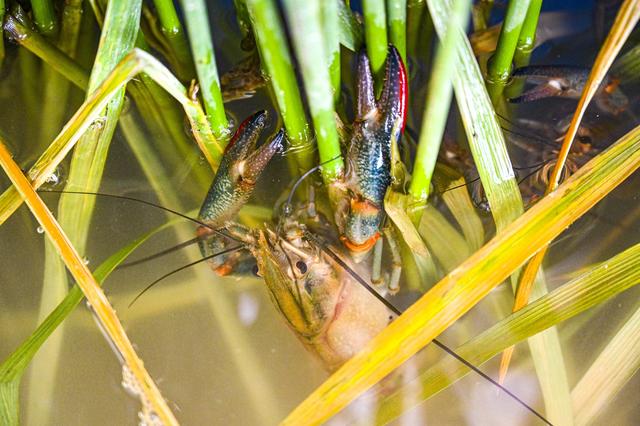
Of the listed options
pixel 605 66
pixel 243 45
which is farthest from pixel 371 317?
pixel 243 45

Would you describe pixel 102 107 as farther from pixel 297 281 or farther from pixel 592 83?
pixel 592 83

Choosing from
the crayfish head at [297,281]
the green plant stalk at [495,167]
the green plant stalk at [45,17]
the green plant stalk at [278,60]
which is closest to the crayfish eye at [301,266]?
the crayfish head at [297,281]

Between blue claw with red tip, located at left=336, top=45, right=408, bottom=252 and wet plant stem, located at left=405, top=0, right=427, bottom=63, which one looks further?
wet plant stem, located at left=405, top=0, right=427, bottom=63

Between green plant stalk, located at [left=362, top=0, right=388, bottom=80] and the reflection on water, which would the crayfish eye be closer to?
the reflection on water

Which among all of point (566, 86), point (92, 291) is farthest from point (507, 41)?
point (92, 291)

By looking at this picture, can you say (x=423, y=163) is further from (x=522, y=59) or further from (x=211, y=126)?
(x=522, y=59)

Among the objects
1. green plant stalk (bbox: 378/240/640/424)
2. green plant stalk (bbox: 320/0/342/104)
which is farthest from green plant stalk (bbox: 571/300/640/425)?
green plant stalk (bbox: 320/0/342/104)

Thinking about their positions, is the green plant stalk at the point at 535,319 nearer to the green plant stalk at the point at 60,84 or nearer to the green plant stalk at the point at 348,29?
the green plant stalk at the point at 348,29
